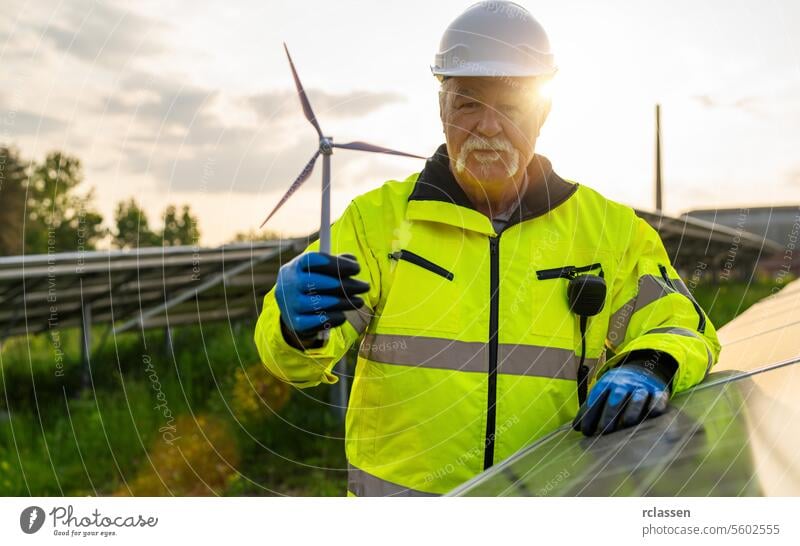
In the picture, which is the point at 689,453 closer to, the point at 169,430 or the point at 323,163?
the point at 323,163

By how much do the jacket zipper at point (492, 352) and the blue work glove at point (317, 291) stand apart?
39 centimetres

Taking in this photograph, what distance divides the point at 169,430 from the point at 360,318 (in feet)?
11.3

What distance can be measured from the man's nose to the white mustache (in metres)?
0.02

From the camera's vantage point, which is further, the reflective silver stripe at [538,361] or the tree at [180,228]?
the tree at [180,228]

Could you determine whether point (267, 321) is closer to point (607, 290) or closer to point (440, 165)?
point (440, 165)

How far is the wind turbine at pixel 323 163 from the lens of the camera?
4.75 ft

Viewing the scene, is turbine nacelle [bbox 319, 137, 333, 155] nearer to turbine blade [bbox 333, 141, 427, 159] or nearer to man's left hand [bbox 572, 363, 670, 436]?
turbine blade [bbox 333, 141, 427, 159]

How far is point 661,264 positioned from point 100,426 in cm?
387

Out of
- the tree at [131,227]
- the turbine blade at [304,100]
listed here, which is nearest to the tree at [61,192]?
the tree at [131,227]

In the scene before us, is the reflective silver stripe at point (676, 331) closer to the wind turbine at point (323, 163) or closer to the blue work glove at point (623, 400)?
the blue work glove at point (623, 400)

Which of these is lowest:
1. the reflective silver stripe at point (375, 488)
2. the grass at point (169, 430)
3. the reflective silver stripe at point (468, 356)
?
the grass at point (169, 430)
